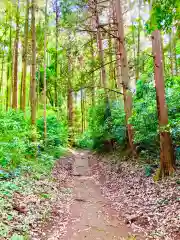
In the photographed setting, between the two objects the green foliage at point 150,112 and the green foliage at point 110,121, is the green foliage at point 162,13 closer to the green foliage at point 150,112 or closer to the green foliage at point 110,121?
the green foliage at point 150,112

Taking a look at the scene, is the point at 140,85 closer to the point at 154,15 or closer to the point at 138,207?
the point at 138,207

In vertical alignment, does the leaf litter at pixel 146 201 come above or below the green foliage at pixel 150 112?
below

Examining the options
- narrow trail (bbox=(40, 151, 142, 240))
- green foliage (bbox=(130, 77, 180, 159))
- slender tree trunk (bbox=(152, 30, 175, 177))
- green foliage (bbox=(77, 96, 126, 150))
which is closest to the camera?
narrow trail (bbox=(40, 151, 142, 240))

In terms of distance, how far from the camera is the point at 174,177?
680cm

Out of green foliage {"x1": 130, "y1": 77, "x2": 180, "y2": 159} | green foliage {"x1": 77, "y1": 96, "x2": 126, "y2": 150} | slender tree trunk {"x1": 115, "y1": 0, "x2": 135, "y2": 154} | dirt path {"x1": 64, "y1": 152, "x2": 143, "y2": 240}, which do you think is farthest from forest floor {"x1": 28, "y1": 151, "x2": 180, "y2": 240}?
green foliage {"x1": 77, "y1": 96, "x2": 126, "y2": 150}

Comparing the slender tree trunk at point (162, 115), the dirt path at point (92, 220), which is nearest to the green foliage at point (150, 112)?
the slender tree trunk at point (162, 115)

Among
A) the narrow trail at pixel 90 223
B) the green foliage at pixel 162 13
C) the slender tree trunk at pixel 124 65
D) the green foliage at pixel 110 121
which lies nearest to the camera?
the green foliage at pixel 162 13

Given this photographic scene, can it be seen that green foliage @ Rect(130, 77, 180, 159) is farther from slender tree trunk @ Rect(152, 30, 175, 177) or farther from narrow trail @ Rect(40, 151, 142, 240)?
narrow trail @ Rect(40, 151, 142, 240)

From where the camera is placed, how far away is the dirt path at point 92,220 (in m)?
4.83

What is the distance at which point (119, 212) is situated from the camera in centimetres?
624

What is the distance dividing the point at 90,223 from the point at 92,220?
0.69 ft

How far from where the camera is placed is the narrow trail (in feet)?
15.7

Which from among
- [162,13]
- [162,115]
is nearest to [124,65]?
[162,115]

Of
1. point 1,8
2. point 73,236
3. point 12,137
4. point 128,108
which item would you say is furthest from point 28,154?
point 1,8
